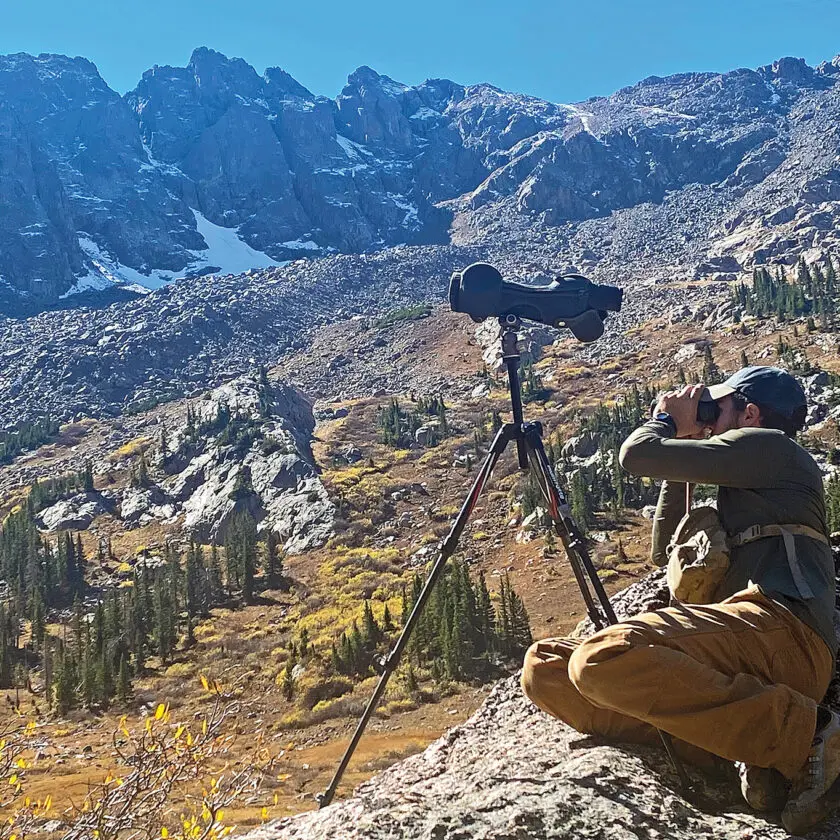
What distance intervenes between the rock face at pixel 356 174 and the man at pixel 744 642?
368 ft

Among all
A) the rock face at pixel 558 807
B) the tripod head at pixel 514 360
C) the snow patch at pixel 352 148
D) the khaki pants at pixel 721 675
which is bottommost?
the rock face at pixel 558 807

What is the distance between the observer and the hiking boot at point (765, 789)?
7.73 feet

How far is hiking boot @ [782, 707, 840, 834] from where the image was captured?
2217 mm

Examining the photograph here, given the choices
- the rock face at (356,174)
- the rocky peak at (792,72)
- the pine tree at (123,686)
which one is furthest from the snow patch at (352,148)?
the pine tree at (123,686)

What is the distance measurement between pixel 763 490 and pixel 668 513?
28.0 inches

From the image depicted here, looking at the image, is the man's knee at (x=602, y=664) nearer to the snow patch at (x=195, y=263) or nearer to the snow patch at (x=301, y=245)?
the snow patch at (x=195, y=263)

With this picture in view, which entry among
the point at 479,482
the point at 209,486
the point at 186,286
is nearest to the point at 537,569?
the point at 479,482

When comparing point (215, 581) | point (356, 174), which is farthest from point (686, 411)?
point (356, 174)

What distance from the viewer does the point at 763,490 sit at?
110 inches

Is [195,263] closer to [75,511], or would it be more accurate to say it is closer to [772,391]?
[75,511]

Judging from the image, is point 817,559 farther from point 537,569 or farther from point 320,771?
point 537,569

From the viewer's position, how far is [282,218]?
16275 cm

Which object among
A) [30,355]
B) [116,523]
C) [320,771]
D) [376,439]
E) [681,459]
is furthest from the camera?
[30,355]

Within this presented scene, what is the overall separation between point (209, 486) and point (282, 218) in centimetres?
12018
